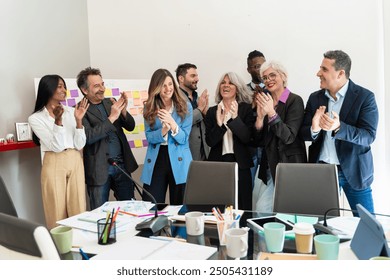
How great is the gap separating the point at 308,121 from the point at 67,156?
1.78 m

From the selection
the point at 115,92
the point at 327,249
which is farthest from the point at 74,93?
the point at 327,249

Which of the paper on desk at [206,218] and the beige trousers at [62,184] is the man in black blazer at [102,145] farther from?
the paper on desk at [206,218]

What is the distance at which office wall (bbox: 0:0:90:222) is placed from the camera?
9.79ft

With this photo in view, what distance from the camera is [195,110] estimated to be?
10.2 ft

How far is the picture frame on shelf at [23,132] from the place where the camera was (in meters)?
3.02

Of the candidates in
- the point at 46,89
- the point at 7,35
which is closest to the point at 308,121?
the point at 46,89

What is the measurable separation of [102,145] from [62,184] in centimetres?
42

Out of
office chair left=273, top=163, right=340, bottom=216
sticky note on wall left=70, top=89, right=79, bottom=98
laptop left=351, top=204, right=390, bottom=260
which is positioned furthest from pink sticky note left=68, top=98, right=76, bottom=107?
laptop left=351, top=204, right=390, bottom=260

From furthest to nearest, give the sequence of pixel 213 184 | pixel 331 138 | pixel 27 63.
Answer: pixel 27 63 → pixel 331 138 → pixel 213 184

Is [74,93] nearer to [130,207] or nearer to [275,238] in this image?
[130,207]

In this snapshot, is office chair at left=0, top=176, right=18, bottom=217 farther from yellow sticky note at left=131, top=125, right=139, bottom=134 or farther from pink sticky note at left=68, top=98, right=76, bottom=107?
yellow sticky note at left=131, top=125, right=139, bottom=134

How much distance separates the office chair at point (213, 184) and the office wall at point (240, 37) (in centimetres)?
173

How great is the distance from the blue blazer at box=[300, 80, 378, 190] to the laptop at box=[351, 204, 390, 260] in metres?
1.20

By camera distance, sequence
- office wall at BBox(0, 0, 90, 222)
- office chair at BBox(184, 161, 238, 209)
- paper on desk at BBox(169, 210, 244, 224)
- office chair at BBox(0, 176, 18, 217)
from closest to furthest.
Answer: paper on desk at BBox(169, 210, 244, 224), office chair at BBox(0, 176, 18, 217), office chair at BBox(184, 161, 238, 209), office wall at BBox(0, 0, 90, 222)
